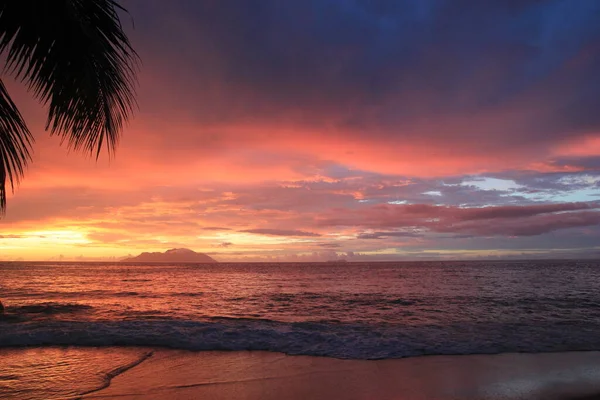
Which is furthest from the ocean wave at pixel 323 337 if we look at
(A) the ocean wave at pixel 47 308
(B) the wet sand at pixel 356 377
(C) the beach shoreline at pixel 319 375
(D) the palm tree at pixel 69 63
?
(D) the palm tree at pixel 69 63

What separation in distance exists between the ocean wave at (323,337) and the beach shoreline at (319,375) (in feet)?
2.06

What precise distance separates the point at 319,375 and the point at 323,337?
4.16 m

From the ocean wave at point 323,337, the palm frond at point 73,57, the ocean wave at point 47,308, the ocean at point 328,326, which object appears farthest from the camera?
the ocean wave at point 47,308

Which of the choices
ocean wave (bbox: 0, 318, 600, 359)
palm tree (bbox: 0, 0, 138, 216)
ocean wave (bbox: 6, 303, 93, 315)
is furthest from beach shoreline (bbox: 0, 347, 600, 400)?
ocean wave (bbox: 6, 303, 93, 315)

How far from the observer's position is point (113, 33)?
411 cm

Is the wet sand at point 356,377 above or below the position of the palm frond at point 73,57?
below

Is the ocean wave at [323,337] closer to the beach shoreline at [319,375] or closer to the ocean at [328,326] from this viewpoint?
the ocean at [328,326]

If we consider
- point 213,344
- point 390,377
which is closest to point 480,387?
point 390,377

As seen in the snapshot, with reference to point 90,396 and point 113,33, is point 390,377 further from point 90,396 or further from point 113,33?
point 113,33

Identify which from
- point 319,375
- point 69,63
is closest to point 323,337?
point 319,375

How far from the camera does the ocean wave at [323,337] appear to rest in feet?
35.4

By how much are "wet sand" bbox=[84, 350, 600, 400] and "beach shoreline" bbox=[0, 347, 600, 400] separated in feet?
0.06

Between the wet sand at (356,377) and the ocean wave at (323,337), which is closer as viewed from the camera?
the wet sand at (356,377)

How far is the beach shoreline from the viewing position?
22.8 ft
